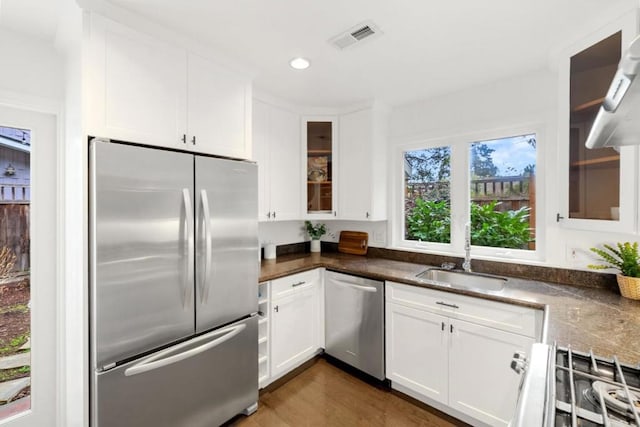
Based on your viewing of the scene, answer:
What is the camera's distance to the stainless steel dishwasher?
2.29 m

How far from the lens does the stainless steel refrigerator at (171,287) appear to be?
136 cm

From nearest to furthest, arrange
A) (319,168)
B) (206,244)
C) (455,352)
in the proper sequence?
(206,244) < (455,352) < (319,168)

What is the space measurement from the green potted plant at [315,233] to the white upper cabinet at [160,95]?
1453mm

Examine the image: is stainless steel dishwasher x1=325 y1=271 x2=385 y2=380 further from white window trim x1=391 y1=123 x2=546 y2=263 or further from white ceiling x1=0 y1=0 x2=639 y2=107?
white ceiling x1=0 y1=0 x2=639 y2=107

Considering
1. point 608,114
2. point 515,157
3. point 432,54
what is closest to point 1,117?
point 432,54

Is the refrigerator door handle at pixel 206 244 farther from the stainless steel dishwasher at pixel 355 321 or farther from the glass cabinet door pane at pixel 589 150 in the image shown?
the glass cabinet door pane at pixel 589 150

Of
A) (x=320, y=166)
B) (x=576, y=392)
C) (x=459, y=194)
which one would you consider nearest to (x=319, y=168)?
(x=320, y=166)

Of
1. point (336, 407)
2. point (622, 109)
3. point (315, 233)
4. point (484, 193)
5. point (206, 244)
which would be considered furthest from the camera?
point (315, 233)

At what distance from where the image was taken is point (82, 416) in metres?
1.36

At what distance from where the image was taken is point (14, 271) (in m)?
1.73

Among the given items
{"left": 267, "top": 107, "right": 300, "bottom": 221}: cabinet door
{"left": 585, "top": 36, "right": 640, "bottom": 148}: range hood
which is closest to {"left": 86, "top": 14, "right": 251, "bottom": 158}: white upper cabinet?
{"left": 267, "top": 107, "right": 300, "bottom": 221}: cabinet door

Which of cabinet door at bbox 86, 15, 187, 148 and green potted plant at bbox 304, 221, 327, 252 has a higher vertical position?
cabinet door at bbox 86, 15, 187, 148

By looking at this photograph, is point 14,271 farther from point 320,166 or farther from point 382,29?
point 382,29

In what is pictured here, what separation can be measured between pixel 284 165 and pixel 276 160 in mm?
103
